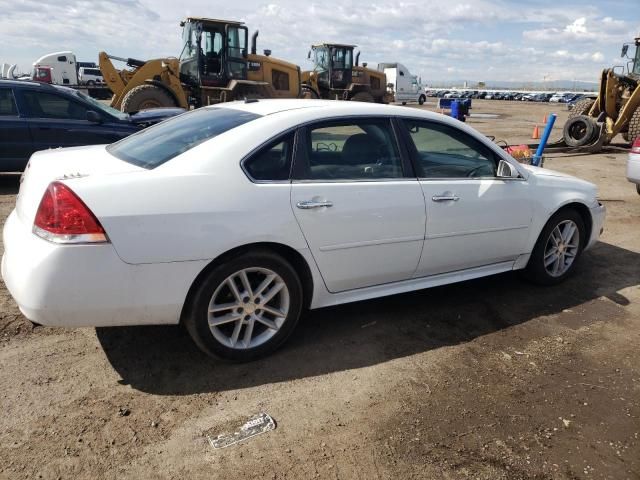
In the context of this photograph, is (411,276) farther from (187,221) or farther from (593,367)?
(187,221)

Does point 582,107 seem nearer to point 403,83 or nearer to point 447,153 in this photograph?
point 447,153

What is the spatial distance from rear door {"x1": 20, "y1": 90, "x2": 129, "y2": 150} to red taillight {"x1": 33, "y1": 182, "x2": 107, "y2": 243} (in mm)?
5556

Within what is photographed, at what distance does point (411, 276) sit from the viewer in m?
3.73

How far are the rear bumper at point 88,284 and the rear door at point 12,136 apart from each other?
5.39 meters

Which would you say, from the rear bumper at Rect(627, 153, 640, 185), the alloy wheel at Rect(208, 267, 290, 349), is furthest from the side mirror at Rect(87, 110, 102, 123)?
the rear bumper at Rect(627, 153, 640, 185)

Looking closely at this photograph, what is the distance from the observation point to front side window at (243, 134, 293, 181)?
3061mm

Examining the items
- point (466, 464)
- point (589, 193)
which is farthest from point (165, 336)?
point (589, 193)

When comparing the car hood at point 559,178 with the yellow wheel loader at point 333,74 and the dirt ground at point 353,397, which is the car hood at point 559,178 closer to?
the dirt ground at point 353,397

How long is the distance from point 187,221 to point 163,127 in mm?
1282

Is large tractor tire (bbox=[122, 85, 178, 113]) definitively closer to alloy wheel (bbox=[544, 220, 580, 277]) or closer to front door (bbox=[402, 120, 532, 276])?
front door (bbox=[402, 120, 532, 276])

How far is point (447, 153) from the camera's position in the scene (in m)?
3.99

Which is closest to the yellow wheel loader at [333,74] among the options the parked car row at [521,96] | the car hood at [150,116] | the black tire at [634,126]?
the black tire at [634,126]

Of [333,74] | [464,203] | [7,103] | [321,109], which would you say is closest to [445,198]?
[464,203]

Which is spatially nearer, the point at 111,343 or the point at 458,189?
the point at 111,343
